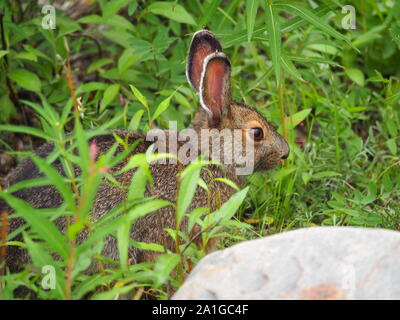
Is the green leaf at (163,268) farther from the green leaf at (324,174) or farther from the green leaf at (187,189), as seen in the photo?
the green leaf at (324,174)

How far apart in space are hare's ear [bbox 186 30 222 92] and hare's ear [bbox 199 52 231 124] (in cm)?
26

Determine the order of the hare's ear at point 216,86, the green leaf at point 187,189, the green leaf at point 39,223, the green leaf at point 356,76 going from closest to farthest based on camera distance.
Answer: the green leaf at point 39,223 < the green leaf at point 187,189 < the hare's ear at point 216,86 < the green leaf at point 356,76

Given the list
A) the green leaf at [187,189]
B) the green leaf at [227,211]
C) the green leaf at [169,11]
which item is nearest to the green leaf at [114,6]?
the green leaf at [169,11]

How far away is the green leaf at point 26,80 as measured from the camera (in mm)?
6500

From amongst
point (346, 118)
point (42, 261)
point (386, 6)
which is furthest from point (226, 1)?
point (42, 261)

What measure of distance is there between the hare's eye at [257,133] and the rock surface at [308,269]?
7.41 ft

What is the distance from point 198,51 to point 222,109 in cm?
51

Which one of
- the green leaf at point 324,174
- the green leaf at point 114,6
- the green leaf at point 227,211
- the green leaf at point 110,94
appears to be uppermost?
the green leaf at point 114,6

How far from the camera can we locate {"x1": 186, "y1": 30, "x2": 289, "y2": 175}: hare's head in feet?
18.2

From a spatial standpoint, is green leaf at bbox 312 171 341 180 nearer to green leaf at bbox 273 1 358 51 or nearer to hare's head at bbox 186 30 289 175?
hare's head at bbox 186 30 289 175

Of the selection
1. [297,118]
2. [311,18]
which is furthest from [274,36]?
[297,118]

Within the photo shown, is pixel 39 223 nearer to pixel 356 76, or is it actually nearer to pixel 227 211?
pixel 227 211

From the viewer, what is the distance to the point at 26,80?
6.54 m
